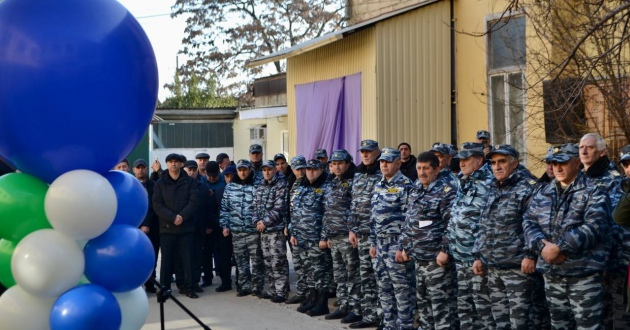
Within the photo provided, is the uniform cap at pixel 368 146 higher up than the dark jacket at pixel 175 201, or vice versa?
the uniform cap at pixel 368 146

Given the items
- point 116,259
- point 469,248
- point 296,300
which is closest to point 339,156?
point 296,300

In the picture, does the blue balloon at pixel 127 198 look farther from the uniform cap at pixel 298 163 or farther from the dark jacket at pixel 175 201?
the dark jacket at pixel 175 201

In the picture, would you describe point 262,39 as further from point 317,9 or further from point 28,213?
point 28,213

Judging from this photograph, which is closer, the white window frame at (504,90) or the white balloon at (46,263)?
the white balloon at (46,263)

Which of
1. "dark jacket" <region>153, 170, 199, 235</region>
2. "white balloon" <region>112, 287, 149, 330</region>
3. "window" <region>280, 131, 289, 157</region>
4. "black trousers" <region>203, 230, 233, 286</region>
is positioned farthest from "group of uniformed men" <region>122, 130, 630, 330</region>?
"window" <region>280, 131, 289, 157</region>

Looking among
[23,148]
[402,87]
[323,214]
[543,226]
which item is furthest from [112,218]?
[402,87]

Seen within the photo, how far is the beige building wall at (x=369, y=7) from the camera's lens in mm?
15977

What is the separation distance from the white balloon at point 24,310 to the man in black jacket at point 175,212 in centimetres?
706

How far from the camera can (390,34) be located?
530 inches

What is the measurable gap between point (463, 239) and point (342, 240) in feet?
8.56

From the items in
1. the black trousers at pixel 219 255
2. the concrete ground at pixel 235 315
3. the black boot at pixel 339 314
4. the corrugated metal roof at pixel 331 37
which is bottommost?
the concrete ground at pixel 235 315

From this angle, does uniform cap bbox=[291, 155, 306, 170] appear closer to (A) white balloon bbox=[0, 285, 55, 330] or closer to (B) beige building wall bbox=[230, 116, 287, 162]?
(A) white balloon bbox=[0, 285, 55, 330]

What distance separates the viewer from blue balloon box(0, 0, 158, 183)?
187 inches

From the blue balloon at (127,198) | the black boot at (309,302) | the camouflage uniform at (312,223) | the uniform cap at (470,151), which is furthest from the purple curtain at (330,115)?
the blue balloon at (127,198)
